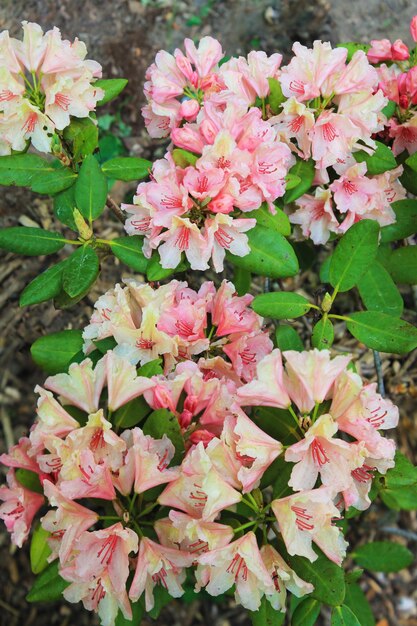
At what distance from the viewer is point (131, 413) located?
4.25 ft

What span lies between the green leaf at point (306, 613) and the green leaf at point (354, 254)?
0.73 metres

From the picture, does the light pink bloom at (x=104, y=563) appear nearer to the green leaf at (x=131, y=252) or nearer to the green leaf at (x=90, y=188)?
the green leaf at (x=131, y=252)

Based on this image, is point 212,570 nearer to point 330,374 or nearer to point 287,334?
point 330,374

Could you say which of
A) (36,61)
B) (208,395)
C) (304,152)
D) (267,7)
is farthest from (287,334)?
(267,7)

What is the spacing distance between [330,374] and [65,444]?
0.50 meters

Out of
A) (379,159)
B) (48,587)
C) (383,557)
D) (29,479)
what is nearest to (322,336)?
(379,159)

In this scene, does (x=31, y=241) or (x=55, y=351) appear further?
(x=31, y=241)

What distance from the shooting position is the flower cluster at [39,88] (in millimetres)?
1461

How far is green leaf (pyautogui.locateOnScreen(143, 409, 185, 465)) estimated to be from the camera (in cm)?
122

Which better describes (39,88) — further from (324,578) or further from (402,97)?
(324,578)

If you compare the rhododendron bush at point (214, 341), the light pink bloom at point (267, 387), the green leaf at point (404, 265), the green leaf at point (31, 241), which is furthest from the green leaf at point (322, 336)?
the green leaf at point (31, 241)

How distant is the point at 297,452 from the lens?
1115mm

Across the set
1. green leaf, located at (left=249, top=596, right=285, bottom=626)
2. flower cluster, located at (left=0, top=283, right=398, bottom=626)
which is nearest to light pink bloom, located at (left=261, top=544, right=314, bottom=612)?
flower cluster, located at (left=0, top=283, right=398, bottom=626)

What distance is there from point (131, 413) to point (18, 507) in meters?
0.34
